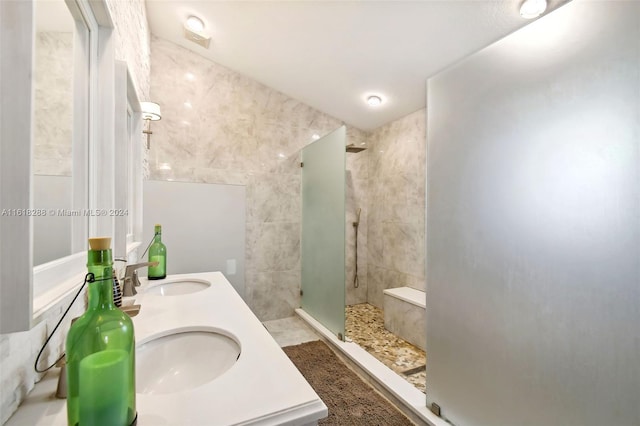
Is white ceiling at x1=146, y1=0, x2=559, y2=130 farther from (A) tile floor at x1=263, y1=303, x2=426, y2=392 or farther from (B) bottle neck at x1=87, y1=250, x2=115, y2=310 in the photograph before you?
(A) tile floor at x1=263, y1=303, x2=426, y2=392

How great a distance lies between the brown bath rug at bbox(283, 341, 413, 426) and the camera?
1511 mm

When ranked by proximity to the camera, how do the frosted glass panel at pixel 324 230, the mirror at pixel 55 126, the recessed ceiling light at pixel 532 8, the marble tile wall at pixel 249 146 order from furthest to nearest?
the marble tile wall at pixel 249 146 → the frosted glass panel at pixel 324 230 → the recessed ceiling light at pixel 532 8 → the mirror at pixel 55 126

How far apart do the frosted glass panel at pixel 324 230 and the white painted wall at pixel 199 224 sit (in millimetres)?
663

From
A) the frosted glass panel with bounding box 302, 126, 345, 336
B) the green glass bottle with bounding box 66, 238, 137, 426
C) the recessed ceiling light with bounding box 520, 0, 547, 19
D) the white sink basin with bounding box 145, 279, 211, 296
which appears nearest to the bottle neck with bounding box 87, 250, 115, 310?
the green glass bottle with bounding box 66, 238, 137, 426

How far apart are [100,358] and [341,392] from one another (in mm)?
1671

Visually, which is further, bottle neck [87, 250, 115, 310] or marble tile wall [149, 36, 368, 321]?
marble tile wall [149, 36, 368, 321]

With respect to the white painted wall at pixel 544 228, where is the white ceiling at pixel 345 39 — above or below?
above

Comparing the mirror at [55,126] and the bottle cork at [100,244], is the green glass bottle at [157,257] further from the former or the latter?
the bottle cork at [100,244]

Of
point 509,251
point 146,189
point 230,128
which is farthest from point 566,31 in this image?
point 146,189

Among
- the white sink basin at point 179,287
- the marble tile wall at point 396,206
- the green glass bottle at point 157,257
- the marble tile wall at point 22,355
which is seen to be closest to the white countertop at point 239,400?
the marble tile wall at point 22,355

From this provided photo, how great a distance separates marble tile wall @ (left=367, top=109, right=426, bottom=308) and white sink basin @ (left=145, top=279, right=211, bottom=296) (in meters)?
2.06

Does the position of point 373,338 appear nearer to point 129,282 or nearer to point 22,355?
point 129,282

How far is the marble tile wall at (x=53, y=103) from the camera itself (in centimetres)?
56

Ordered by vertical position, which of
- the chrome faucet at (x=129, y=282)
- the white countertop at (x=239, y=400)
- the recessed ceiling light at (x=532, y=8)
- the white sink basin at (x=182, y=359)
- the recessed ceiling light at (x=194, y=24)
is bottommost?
the white sink basin at (x=182, y=359)
